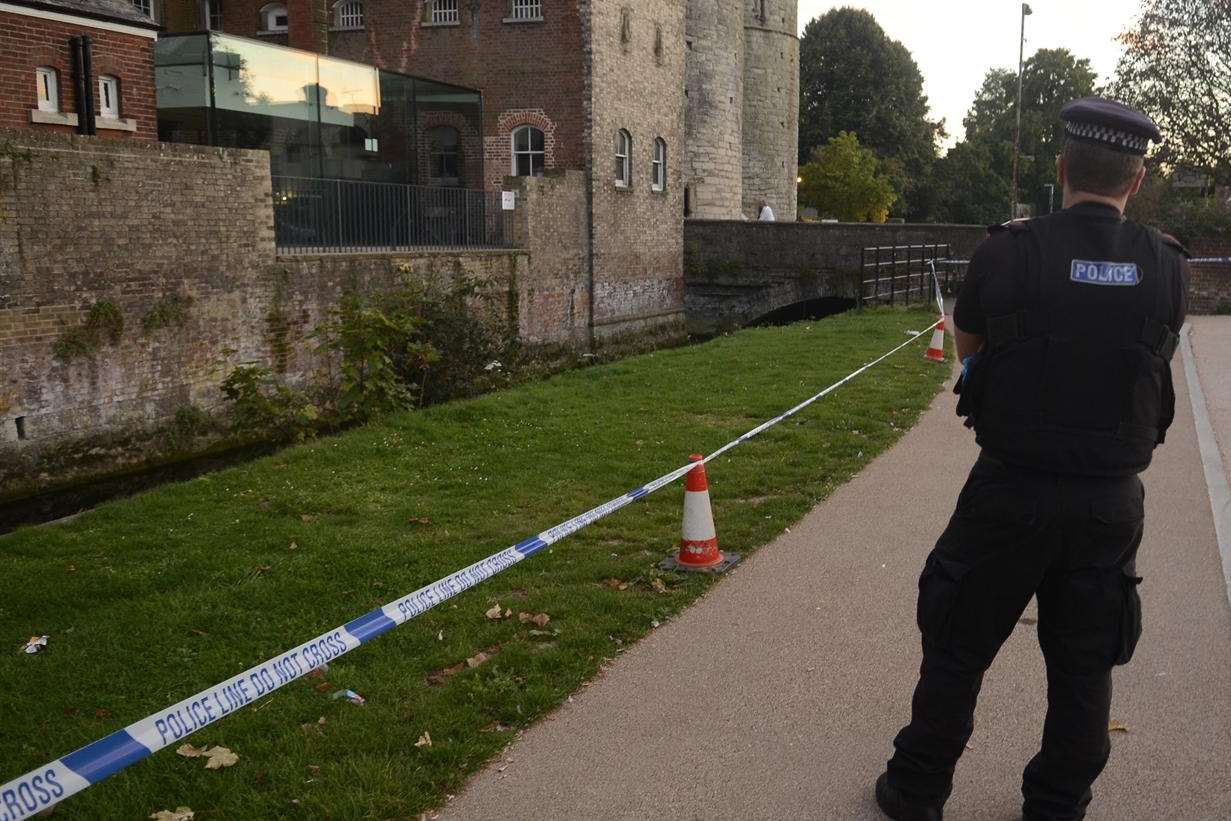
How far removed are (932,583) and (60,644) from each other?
14.9 feet

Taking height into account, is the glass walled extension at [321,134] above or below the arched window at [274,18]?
below

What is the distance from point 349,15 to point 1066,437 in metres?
28.0

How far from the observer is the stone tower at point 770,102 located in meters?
44.4

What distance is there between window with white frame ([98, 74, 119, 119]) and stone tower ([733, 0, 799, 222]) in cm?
3056

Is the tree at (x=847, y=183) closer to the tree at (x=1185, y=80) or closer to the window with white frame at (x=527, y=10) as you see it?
the tree at (x=1185, y=80)

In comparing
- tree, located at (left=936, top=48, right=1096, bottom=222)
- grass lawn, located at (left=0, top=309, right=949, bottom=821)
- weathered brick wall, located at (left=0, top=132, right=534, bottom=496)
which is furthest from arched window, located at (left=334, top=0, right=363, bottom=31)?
tree, located at (left=936, top=48, right=1096, bottom=222)

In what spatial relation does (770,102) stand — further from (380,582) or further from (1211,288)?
(380,582)

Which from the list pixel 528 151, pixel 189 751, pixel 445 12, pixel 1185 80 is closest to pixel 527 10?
pixel 445 12

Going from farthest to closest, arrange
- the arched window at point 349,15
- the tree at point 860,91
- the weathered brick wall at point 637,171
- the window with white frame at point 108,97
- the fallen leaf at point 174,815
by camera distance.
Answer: the tree at point 860,91, the arched window at point 349,15, the weathered brick wall at point 637,171, the window with white frame at point 108,97, the fallen leaf at point 174,815

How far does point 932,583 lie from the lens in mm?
3475

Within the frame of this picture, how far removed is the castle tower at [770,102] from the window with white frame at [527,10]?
774 inches

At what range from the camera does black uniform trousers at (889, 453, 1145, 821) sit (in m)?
3.26

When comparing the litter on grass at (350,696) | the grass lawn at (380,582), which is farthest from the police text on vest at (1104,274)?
the litter on grass at (350,696)

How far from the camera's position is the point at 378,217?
1944 cm
